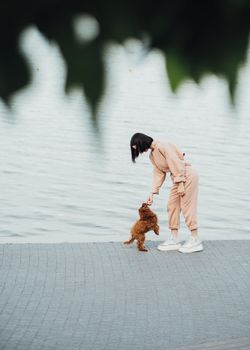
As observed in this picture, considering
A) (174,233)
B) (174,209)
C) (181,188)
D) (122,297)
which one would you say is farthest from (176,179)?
(122,297)

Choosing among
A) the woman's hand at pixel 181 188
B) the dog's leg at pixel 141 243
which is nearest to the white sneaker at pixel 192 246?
the dog's leg at pixel 141 243

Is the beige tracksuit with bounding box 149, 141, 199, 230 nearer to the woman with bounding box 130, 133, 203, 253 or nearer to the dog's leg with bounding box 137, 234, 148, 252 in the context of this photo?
the woman with bounding box 130, 133, 203, 253

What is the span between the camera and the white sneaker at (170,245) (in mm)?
8836

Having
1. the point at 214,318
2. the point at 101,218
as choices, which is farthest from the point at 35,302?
the point at 101,218

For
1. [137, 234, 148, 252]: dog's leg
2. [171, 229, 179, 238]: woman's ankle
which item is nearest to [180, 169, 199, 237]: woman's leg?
[171, 229, 179, 238]: woman's ankle

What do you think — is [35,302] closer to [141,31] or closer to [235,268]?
[235,268]

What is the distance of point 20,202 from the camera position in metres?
11.3

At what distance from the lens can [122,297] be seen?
7363mm

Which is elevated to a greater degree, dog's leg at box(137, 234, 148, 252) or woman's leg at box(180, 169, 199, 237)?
woman's leg at box(180, 169, 199, 237)

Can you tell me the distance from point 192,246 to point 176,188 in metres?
0.60

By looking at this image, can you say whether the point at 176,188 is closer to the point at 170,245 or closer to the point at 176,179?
the point at 176,179

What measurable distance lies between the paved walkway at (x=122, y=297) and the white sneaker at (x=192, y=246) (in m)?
0.07

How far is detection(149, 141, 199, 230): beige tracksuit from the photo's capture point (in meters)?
8.34

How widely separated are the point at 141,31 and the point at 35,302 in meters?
5.59
